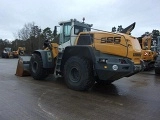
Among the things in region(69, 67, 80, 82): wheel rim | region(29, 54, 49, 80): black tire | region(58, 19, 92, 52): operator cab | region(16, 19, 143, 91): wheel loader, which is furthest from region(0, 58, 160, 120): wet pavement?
region(58, 19, 92, 52): operator cab

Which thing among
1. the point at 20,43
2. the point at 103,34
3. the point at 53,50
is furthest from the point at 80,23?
the point at 20,43

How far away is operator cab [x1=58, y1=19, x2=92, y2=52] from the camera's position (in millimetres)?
9891

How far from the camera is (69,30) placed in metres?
10.3

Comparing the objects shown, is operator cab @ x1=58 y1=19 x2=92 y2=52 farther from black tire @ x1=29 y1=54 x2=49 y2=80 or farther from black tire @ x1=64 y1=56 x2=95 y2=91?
black tire @ x1=64 y1=56 x2=95 y2=91

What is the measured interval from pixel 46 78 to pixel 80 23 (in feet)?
9.53

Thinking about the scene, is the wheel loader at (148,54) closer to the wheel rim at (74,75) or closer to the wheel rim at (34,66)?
the wheel rim at (34,66)

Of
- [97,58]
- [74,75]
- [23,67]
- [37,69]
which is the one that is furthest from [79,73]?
[23,67]

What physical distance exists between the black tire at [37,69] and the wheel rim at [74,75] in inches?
79.8

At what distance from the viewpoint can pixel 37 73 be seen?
34.6ft

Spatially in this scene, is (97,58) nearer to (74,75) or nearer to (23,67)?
(74,75)

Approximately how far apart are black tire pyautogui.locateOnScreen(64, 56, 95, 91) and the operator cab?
1.25 m

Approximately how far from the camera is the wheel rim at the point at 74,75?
27.9ft

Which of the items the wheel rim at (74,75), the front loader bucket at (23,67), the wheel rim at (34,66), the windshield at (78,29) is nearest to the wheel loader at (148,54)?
the windshield at (78,29)

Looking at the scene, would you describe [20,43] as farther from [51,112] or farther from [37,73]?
[51,112]
